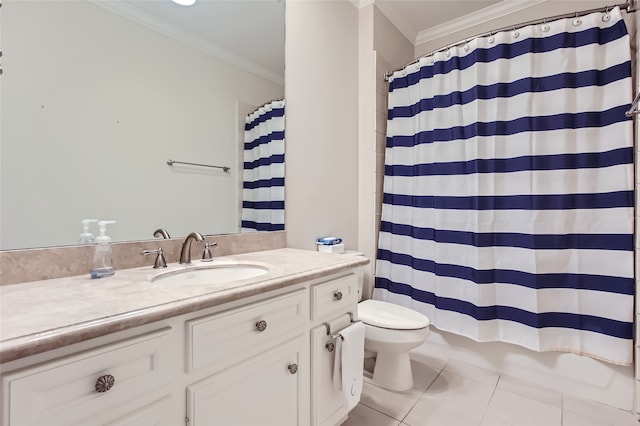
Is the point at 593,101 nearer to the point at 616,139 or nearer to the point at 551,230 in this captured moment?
the point at 616,139

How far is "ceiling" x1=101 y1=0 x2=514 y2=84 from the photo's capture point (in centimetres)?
125

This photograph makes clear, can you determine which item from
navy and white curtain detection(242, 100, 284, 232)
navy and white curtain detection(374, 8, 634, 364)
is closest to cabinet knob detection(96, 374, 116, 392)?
navy and white curtain detection(242, 100, 284, 232)

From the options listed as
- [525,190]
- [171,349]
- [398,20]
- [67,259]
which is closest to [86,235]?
[67,259]

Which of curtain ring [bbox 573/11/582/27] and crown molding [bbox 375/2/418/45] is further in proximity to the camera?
crown molding [bbox 375/2/418/45]

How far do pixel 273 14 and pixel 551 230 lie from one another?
1.93 metres

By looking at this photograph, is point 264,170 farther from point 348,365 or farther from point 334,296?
point 348,365

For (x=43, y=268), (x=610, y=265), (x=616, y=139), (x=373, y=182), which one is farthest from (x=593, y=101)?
(x=43, y=268)

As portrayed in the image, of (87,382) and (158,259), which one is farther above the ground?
(158,259)

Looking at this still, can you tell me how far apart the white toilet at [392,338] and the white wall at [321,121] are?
569mm

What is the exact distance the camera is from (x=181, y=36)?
133cm

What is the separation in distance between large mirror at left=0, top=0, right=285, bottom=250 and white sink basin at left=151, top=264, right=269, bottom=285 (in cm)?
20

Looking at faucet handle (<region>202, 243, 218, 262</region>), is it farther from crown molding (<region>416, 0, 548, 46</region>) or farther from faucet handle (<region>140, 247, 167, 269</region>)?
crown molding (<region>416, 0, 548, 46</region>)

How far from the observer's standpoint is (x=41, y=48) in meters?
0.99

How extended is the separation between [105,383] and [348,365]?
0.89 meters
